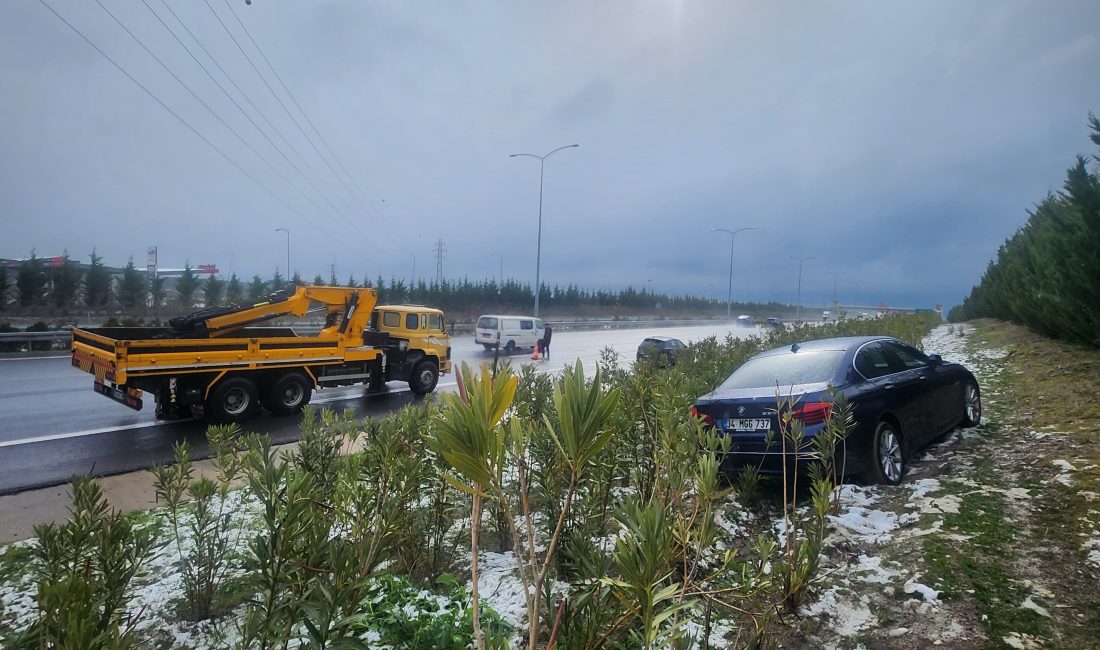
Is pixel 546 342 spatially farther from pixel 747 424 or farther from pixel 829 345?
pixel 747 424

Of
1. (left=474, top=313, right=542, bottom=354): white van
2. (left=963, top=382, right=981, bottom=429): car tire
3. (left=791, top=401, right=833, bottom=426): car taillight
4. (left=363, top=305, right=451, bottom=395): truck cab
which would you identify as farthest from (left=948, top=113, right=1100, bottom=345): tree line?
(left=474, top=313, right=542, bottom=354): white van

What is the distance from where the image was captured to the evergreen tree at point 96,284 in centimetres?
3037

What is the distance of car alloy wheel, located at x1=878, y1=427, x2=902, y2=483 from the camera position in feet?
16.8

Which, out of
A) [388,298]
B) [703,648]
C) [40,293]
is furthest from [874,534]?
[388,298]

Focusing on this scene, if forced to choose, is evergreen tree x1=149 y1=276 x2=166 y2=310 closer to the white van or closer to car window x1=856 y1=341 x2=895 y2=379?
the white van

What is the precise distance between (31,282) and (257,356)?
27.3m

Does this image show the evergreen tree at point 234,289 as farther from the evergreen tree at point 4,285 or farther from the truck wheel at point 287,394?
the truck wheel at point 287,394

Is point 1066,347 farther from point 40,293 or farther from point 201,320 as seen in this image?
point 40,293

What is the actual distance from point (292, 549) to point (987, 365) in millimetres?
A: 15580

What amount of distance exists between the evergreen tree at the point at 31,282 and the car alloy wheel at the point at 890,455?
37038 millimetres

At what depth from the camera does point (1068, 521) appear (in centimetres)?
388

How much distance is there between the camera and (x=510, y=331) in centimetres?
2666

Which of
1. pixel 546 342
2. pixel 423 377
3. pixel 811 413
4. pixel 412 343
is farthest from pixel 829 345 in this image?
pixel 546 342

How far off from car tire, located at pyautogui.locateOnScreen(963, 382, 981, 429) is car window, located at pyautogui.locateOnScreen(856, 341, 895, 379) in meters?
1.93
